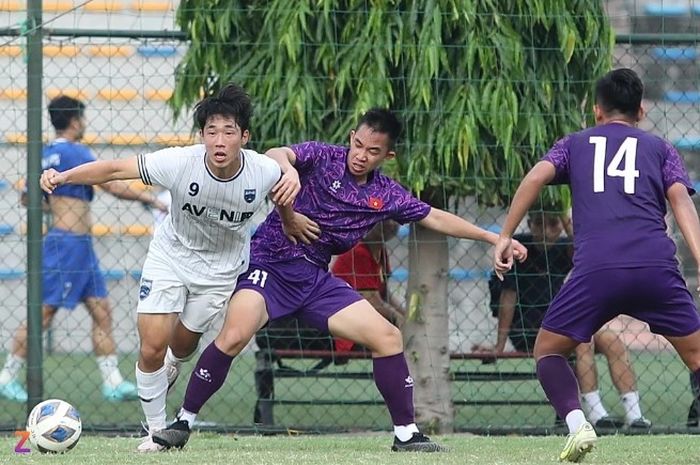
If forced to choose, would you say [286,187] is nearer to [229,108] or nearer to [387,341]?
[229,108]

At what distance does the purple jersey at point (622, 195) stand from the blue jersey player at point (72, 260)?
418cm

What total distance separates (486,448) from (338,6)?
9.27 ft

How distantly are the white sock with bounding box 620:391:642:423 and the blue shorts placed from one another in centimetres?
371

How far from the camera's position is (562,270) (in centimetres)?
916

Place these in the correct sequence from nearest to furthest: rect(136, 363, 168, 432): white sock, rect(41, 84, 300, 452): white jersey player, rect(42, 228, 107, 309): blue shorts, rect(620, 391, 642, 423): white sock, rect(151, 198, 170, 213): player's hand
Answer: rect(41, 84, 300, 452): white jersey player → rect(136, 363, 168, 432): white sock → rect(620, 391, 642, 423): white sock → rect(42, 228, 107, 309): blue shorts → rect(151, 198, 170, 213): player's hand

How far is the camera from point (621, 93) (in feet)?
20.3

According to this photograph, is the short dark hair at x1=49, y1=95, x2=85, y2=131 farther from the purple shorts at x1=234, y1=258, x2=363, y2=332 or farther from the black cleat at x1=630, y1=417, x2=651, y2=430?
the black cleat at x1=630, y1=417, x2=651, y2=430

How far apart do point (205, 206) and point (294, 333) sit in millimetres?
2658

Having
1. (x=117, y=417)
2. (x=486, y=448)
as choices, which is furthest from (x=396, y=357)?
(x=117, y=417)

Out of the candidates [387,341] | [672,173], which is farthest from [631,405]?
[672,173]

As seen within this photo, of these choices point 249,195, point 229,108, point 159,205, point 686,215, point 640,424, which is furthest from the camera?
point 159,205

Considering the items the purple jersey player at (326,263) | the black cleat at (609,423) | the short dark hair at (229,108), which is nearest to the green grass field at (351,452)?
the purple jersey player at (326,263)

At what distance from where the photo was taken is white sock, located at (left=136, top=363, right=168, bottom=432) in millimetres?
7035

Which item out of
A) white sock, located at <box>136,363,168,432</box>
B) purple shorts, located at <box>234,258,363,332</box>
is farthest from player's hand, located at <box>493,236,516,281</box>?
white sock, located at <box>136,363,168,432</box>
